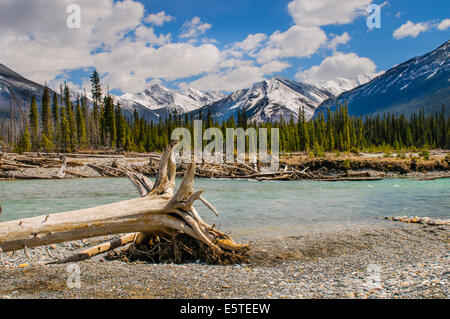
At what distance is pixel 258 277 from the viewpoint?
602 centimetres

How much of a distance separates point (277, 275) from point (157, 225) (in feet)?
8.96

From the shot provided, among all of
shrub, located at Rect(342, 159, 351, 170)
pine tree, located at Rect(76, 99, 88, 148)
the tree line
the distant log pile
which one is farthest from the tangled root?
pine tree, located at Rect(76, 99, 88, 148)

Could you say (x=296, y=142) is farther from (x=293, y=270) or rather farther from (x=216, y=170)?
(x=293, y=270)

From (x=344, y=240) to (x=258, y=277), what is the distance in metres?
3.97

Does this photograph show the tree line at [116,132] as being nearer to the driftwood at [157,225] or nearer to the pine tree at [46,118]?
the pine tree at [46,118]

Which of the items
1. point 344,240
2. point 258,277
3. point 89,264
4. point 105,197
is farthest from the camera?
point 105,197

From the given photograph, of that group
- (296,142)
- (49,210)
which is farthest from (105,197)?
(296,142)

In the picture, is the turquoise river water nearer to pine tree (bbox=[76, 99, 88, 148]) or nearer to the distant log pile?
the distant log pile

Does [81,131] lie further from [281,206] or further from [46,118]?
[281,206]

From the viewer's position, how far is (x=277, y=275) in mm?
6199

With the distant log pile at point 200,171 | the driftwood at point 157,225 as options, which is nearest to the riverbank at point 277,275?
the driftwood at point 157,225

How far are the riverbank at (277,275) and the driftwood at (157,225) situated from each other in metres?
0.48

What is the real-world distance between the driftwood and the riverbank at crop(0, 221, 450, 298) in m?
0.48

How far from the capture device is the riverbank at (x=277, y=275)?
4902mm
